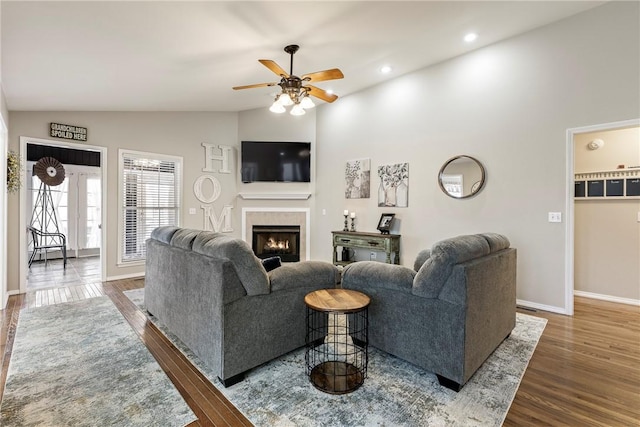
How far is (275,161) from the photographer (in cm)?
599

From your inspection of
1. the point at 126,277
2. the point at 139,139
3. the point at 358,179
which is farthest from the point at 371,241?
the point at 139,139

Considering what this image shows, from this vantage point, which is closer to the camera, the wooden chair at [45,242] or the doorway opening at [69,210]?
the wooden chair at [45,242]

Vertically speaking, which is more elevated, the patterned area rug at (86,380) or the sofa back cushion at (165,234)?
the sofa back cushion at (165,234)

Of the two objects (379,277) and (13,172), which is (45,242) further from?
(379,277)

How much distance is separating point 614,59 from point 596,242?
231 cm

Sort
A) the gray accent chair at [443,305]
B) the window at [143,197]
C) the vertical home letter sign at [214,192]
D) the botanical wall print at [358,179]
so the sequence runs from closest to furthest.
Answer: the gray accent chair at [443,305]
the window at [143,197]
the botanical wall print at [358,179]
the vertical home letter sign at [214,192]

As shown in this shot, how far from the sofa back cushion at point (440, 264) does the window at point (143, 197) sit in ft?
16.0

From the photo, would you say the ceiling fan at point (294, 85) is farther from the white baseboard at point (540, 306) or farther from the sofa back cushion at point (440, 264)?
the white baseboard at point (540, 306)

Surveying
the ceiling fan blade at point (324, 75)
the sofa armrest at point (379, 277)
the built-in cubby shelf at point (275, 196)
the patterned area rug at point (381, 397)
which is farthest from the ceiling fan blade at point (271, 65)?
the built-in cubby shelf at point (275, 196)

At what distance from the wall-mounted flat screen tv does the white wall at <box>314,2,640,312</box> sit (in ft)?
5.29

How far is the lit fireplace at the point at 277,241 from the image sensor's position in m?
6.19

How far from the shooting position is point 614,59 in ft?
10.4

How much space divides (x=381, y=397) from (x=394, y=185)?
3.54m

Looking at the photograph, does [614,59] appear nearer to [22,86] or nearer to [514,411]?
[514,411]
